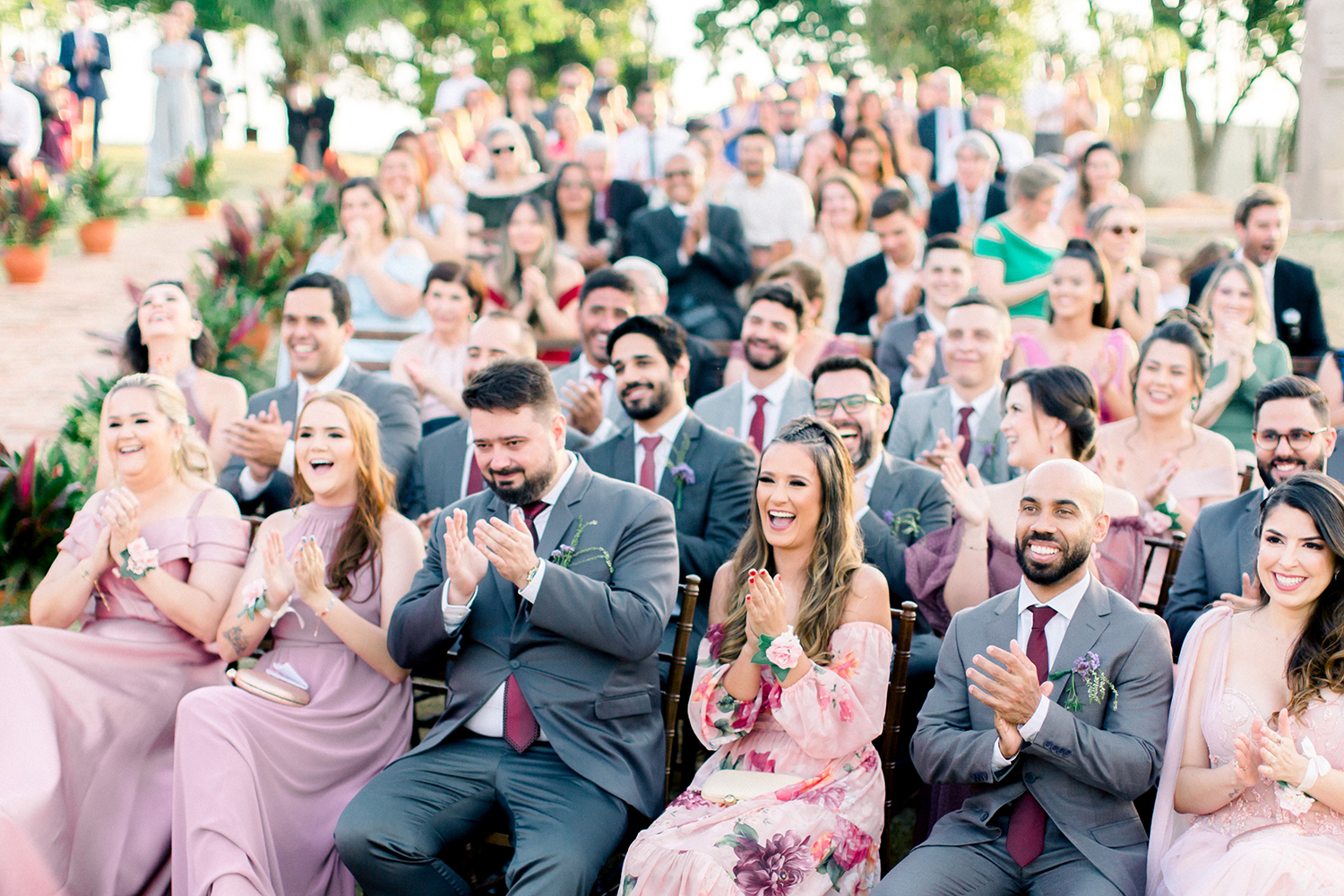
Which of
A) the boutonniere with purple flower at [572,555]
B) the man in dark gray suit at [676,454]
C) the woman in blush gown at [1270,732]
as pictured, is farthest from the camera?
the man in dark gray suit at [676,454]

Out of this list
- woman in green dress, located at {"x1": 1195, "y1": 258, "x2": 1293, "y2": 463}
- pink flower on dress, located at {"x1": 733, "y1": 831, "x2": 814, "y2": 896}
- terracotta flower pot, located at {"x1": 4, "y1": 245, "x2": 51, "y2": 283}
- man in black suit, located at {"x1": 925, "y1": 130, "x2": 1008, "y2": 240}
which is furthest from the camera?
terracotta flower pot, located at {"x1": 4, "y1": 245, "x2": 51, "y2": 283}

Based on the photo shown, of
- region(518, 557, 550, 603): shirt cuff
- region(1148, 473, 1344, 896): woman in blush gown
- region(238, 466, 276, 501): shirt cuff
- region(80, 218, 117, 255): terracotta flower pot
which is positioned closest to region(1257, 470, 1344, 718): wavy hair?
region(1148, 473, 1344, 896): woman in blush gown

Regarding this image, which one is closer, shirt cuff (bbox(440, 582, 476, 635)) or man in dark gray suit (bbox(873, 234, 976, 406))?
shirt cuff (bbox(440, 582, 476, 635))

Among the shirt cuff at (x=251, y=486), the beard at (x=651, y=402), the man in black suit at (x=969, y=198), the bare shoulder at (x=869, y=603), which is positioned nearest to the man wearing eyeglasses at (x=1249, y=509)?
the bare shoulder at (x=869, y=603)

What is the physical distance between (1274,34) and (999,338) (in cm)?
1915

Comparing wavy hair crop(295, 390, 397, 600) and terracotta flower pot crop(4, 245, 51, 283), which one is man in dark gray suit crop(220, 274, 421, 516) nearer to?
wavy hair crop(295, 390, 397, 600)

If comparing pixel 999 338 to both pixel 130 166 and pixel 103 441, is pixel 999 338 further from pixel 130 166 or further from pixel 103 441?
pixel 130 166

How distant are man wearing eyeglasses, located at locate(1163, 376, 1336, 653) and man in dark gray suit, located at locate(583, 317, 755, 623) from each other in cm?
163

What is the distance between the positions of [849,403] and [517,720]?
1838 millimetres

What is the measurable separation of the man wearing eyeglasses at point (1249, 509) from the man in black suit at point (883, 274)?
3.37 meters

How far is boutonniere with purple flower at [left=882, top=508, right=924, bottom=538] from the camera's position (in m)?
4.74

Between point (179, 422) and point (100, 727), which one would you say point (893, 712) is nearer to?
point (100, 727)

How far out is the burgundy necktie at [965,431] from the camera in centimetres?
538

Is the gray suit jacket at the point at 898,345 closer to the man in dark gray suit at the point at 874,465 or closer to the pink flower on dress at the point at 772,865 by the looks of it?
the man in dark gray suit at the point at 874,465
